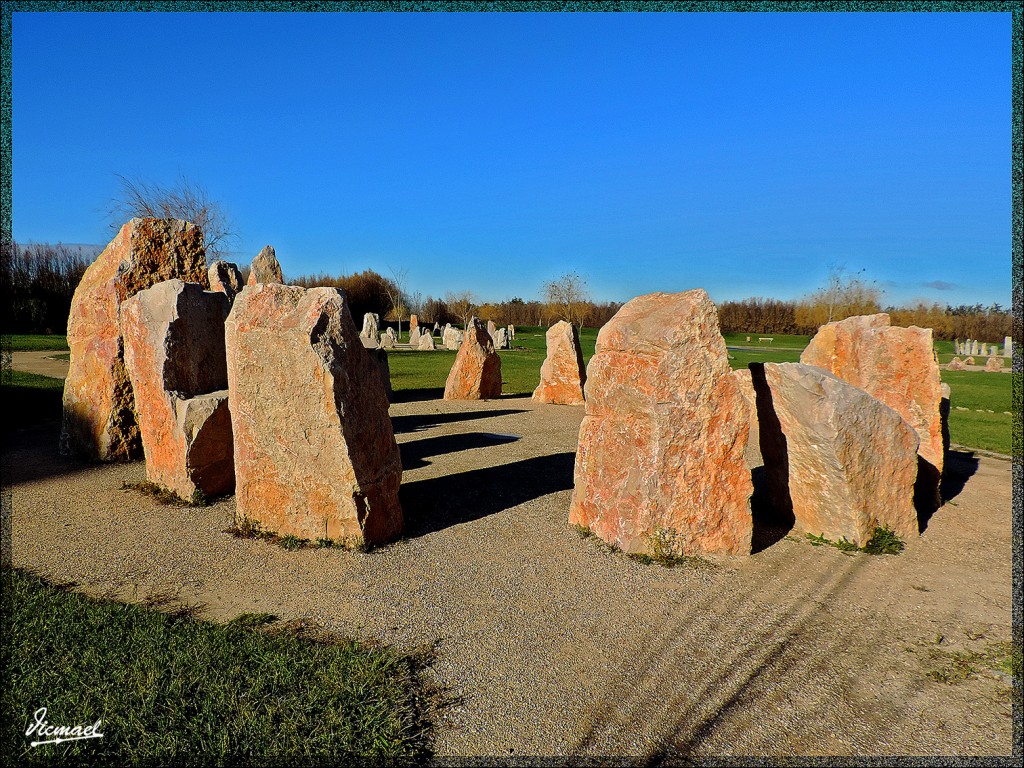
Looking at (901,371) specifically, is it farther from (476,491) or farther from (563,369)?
(563,369)

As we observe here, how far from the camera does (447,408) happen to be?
13477 millimetres

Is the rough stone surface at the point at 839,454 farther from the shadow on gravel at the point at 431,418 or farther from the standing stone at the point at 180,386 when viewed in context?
the shadow on gravel at the point at 431,418

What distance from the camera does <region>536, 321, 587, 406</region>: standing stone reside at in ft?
46.3

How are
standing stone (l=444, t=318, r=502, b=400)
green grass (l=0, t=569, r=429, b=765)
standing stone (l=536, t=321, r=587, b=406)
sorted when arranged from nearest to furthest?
1. green grass (l=0, t=569, r=429, b=765)
2. standing stone (l=536, t=321, r=587, b=406)
3. standing stone (l=444, t=318, r=502, b=400)

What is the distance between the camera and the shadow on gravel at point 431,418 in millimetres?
11266

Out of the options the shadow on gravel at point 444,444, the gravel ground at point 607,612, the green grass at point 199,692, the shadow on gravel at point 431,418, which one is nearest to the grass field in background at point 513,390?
the shadow on gravel at point 431,418

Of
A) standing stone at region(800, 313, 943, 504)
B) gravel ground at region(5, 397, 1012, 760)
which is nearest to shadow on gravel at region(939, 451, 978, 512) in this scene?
gravel ground at region(5, 397, 1012, 760)

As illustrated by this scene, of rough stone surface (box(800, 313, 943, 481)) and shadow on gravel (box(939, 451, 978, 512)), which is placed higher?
rough stone surface (box(800, 313, 943, 481))

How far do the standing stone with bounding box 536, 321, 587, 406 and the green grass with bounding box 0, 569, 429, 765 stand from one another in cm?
1062

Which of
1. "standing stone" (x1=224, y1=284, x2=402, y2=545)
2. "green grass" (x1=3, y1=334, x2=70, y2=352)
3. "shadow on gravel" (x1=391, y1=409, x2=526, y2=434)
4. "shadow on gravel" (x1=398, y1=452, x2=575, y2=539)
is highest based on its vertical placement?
"green grass" (x1=3, y1=334, x2=70, y2=352)

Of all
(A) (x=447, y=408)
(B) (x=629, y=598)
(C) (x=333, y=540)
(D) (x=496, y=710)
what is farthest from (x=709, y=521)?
(A) (x=447, y=408)

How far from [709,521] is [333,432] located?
11.0 feet

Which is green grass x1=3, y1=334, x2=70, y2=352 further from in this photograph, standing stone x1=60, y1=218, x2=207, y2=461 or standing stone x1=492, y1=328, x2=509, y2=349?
standing stone x1=492, y1=328, x2=509, y2=349

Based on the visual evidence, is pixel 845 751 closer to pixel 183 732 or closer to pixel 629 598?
Answer: pixel 629 598
